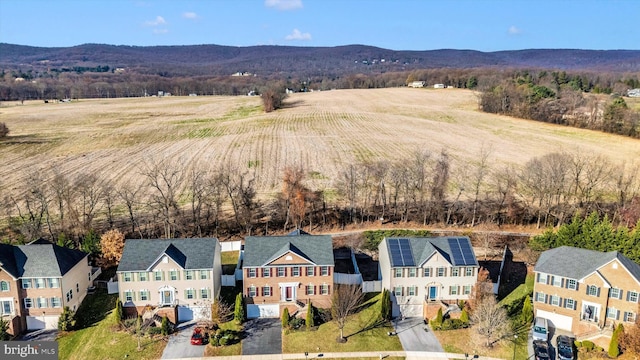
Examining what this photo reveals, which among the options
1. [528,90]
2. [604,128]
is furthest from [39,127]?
[604,128]

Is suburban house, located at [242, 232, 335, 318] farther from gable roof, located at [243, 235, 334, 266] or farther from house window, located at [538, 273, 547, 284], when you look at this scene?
house window, located at [538, 273, 547, 284]

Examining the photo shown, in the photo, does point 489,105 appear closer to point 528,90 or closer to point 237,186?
point 528,90

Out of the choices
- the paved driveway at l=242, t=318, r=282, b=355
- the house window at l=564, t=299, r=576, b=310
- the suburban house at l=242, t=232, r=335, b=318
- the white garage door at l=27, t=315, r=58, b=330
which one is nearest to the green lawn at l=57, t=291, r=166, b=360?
the white garage door at l=27, t=315, r=58, b=330

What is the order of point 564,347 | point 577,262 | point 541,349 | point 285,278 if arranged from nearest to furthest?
point 564,347 → point 541,349 → point 577,262 → point 285,278

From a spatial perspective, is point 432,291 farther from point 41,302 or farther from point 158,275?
point 41,302

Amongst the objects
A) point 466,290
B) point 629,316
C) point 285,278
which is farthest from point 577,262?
point 285,278

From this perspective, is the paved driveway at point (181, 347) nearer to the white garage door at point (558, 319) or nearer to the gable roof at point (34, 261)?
the gable roof at point (34, 261)
